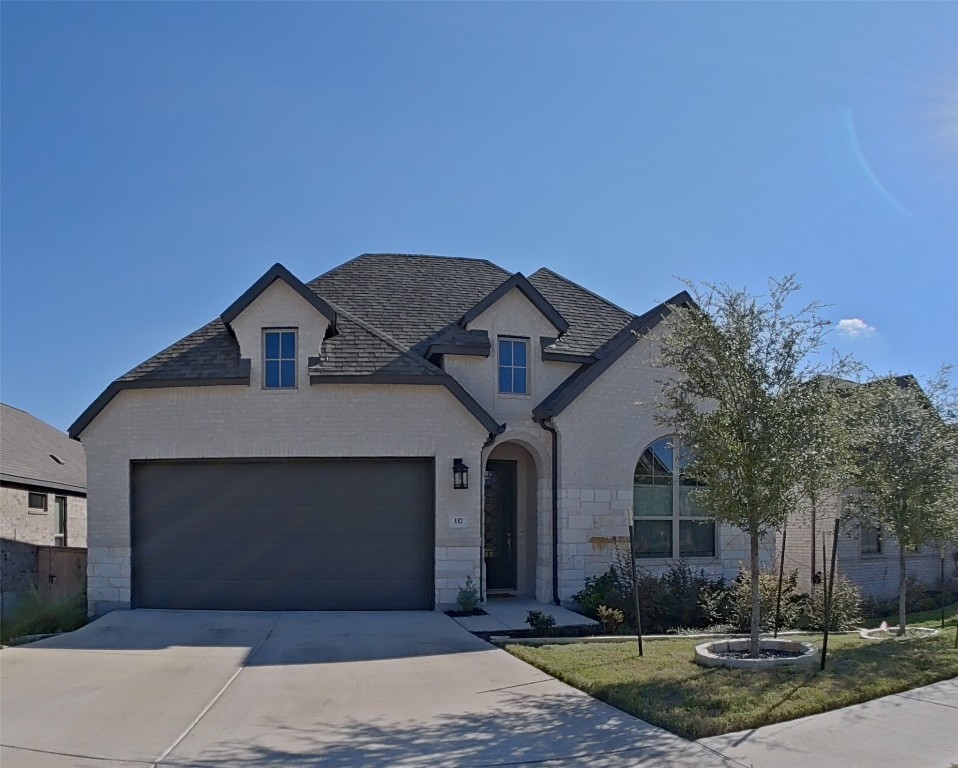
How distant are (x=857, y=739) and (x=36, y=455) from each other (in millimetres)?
21655

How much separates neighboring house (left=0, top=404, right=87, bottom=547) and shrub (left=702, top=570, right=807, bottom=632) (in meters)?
15.1

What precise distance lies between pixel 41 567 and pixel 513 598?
11433 mm

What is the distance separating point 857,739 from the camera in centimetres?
696

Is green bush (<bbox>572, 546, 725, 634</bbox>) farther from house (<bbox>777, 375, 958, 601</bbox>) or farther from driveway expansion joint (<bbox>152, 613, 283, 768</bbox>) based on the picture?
driveway expansion joint (<bbox>152, 613, 283, 768</bbox>)

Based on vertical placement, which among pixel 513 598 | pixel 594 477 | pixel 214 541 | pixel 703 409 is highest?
pixel 703 409

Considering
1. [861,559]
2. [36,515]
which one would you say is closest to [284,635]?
[36,515]

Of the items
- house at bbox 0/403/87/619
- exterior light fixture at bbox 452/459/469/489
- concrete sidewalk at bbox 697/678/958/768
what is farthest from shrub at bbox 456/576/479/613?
house at bbox 0/403/87/619

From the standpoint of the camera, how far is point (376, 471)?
14492 millimetres

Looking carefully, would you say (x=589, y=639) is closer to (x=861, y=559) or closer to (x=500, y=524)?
(x=500, y=524)

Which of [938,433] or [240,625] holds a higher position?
[938,433]

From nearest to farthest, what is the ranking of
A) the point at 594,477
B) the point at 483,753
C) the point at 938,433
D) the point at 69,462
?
the point at 483,753, the point at 938,433, the point at 594,477, the point at 69,462

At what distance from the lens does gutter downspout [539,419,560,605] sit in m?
15.2

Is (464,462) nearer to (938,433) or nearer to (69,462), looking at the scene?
(938,433)

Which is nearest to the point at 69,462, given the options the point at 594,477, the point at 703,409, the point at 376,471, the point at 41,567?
the point at 41,567
